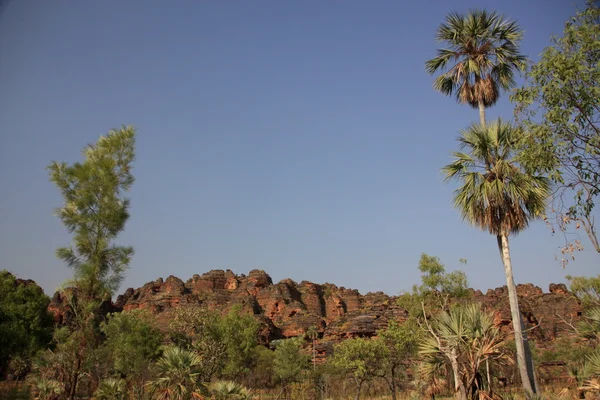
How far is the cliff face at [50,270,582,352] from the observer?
2675 inches

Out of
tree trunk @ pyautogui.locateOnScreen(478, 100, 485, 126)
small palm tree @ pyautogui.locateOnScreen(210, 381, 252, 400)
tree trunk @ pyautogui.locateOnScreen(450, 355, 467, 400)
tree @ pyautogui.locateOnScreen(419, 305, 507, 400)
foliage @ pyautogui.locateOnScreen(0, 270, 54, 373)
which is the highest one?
tree trunk @ pyautogui.locateOnScreen(478, 100, 485, 126)

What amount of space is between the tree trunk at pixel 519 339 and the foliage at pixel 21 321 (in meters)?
34.0

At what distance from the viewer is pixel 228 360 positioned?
1284 inches

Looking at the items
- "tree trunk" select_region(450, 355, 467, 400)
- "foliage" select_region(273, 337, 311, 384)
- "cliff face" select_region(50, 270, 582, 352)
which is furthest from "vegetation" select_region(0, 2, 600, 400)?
"cliff face" select_region(50, 270, 582, 352)

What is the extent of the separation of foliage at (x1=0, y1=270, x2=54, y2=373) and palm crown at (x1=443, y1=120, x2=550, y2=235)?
3347cm

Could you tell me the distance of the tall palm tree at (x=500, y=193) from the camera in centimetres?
1514

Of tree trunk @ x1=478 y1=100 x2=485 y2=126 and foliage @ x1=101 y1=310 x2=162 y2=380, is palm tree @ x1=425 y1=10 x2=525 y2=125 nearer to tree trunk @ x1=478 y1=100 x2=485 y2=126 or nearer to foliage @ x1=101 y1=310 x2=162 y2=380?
tree trunk @ x1=478 y1=100 x2=485 y2=126

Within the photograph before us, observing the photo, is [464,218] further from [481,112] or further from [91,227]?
[91,227]

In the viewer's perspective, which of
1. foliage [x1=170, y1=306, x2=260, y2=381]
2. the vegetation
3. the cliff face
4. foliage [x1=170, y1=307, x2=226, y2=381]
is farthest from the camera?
the cliff face

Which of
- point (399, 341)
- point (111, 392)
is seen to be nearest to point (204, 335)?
point (111, 392)

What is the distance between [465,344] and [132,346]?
27.2 m

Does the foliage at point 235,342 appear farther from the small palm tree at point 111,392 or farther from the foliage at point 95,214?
the foliage at point 95,214

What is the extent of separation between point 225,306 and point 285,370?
183ft

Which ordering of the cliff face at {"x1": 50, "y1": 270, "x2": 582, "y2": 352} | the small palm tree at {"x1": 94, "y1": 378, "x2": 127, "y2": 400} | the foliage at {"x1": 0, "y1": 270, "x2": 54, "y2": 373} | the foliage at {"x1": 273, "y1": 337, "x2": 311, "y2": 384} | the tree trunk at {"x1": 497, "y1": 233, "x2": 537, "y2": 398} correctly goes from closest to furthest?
the tree trunk at {"x1": 497, "y1": 233, "x2": 537, "y2": 398}
the small palm tree at {"x1": 94, "y1": 378, "x2": 127, "y2": 400}
the foliage at {"x1": 0, "y1": 270, "x2": 54, "y2": 373}
the foliage at {"x1": 273, "y1": 337, "x2": 311, "y2": 384}
the cliff face at {"x1": 50, "y1": 270, "x2": 582, "y2": 352}
